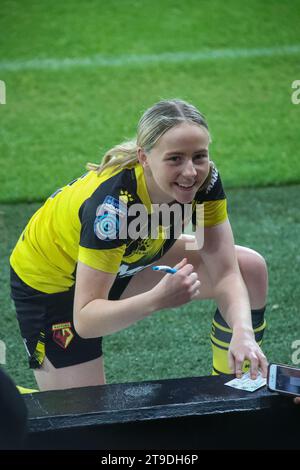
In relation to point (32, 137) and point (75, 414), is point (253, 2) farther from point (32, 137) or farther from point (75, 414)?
point (75, 414)

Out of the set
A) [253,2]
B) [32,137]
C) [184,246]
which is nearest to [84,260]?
[184,246]

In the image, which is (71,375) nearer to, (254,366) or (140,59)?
(254,366)

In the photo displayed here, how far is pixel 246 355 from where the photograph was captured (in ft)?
9.36

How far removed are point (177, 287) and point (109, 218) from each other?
40 centimetres

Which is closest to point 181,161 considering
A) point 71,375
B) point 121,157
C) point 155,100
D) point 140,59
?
point 121,157

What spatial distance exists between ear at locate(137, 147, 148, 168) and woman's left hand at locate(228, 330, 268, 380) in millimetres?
625

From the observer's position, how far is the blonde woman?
2.87 meters

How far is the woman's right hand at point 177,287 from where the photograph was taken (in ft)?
8.65

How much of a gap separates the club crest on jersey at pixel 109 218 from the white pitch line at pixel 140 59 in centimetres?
610

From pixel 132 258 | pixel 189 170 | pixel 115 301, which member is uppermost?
pixel 189 170

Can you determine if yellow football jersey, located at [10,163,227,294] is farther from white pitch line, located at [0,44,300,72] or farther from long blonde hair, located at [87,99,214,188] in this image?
white pitch line, located at [0,44,300,72]

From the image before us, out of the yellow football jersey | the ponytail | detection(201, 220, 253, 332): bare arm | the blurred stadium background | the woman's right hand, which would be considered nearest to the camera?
the woman's right hand

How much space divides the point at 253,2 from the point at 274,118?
10.2ft

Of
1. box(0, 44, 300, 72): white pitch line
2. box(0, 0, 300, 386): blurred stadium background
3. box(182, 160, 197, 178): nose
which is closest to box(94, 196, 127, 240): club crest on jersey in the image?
box(182, 160, 197, 178): nose
